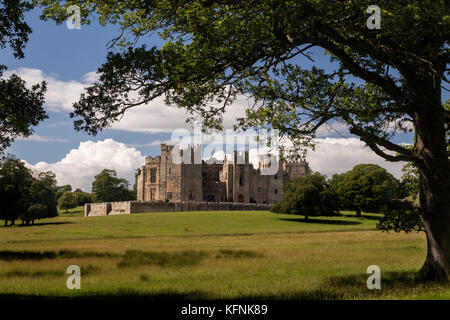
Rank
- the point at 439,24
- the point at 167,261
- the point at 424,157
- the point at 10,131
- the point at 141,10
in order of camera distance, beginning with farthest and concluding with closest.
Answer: the point at 10,131
the point at 167,261
the point at 424,157
the point at 141,10
the point at 439,24

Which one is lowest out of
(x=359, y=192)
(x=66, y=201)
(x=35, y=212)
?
(x=66, y=201)

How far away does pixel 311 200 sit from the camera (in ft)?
185

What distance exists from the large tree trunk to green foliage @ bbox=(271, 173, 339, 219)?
→ 44.8 m

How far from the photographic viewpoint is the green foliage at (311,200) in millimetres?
56031

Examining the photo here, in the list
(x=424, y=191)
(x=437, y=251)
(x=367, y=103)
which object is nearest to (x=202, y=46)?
(x=367, y=103)

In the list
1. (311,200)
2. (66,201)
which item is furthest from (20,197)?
(66,201)

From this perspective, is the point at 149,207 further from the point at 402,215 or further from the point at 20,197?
the point at 402,215

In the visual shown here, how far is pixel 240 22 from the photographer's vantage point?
1076 cm

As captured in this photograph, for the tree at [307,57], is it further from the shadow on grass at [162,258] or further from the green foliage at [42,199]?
the green foliage at [42,199]

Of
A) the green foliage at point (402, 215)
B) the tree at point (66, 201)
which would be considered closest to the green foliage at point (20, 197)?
the green foliage at point (402, 215)

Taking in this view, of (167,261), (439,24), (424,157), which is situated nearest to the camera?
(439,24)

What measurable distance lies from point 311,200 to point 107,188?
166 feet
